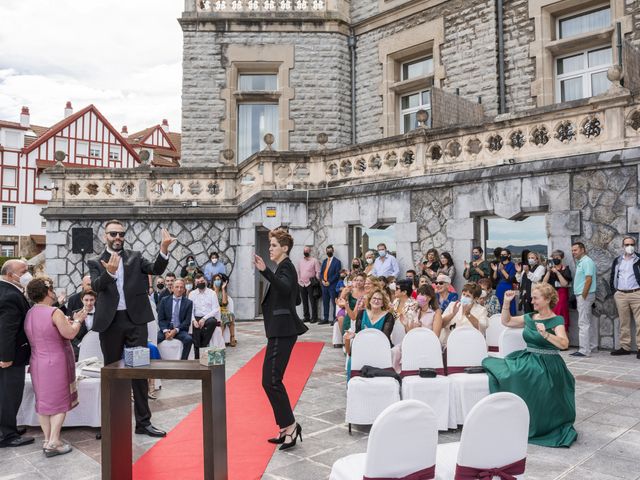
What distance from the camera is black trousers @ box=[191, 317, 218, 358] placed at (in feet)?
27.7

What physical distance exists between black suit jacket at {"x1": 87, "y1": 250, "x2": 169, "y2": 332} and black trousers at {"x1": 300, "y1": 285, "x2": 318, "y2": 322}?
779 centimetres

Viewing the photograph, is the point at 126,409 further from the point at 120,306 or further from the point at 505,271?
the point at 505,271

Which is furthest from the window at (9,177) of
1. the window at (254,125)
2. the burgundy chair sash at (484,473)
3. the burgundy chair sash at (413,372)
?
the burgundy chair sash at (484,473)

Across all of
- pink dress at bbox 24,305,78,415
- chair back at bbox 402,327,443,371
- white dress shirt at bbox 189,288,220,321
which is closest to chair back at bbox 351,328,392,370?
chair back at bbox 402,327,443,371

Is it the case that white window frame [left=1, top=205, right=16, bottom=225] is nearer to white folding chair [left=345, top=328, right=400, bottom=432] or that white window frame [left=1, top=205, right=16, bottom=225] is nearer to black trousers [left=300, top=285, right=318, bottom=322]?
black trousers [left=300, top=285, right=318, bottom=322]

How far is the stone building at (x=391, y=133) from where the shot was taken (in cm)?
880

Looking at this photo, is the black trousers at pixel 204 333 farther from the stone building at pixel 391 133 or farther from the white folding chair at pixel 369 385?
the stone building at pixel 391 133

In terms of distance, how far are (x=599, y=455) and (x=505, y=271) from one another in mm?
5301

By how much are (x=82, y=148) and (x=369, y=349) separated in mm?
40315

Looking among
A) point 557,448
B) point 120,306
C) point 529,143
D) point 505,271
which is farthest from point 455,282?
point 120,306

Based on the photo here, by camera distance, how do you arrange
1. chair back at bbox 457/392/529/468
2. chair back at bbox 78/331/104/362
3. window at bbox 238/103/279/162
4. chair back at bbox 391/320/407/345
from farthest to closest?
window at bbox 238/103/279/162 → chair back at bbox 391/320/407/345 → chair back at bbox 78/331/104/362 → chair back at bbox 457/392/529/468

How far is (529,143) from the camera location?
9.16m

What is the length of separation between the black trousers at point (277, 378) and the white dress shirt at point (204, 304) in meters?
4.34

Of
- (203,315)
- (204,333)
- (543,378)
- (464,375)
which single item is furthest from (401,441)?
(203,315)
